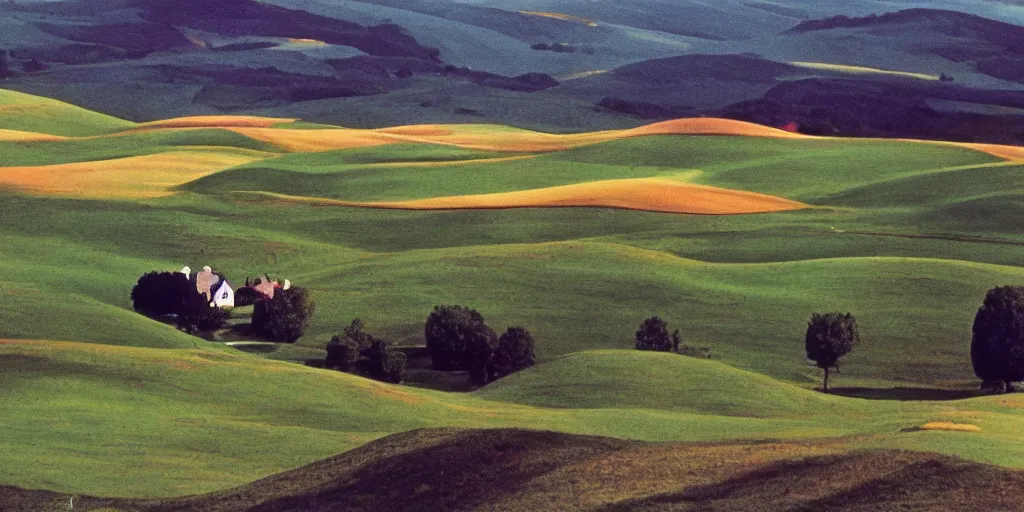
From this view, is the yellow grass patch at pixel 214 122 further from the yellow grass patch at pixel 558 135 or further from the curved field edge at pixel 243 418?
the curved field edge at pixel 243 418

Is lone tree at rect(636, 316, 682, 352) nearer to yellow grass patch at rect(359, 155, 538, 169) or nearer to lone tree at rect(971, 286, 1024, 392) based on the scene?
lone tree at rect(971, 286, 1024, 392)

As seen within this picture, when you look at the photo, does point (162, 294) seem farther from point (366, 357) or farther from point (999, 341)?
point (999, 341)

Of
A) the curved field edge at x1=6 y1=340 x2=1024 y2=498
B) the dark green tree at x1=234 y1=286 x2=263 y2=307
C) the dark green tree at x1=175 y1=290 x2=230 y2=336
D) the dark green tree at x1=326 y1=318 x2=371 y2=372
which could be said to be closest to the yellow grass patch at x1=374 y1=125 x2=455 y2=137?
the dark green tree at x1=234 y1=286 x2=263 y2=307

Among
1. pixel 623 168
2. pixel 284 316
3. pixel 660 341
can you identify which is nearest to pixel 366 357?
pixel 284 316

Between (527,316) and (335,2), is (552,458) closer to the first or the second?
(527,316)

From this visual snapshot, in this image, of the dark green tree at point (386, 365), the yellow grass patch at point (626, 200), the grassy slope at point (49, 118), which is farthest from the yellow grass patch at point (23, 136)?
the dark green tree at point (386, 365)

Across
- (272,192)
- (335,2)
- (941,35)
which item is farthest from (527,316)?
(335,2)
